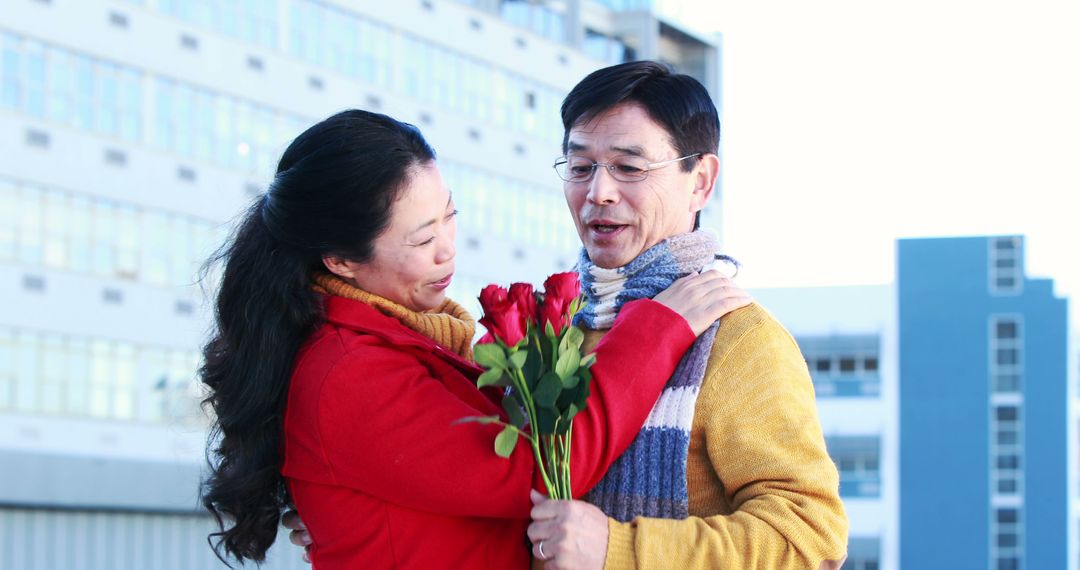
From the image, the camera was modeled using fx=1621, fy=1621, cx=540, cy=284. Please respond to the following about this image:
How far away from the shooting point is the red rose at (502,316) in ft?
10.8

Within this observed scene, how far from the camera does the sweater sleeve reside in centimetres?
323

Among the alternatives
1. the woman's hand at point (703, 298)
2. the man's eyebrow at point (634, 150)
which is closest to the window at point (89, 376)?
the man's eyebrow at point (634, 150)

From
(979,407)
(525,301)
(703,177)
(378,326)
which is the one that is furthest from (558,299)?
(979,407)

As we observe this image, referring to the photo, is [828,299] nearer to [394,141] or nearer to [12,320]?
[12,320]

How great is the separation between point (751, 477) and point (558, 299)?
544 mm

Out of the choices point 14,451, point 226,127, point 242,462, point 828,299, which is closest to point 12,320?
point 14,451

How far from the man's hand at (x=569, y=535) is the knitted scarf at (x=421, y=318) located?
0.67 m

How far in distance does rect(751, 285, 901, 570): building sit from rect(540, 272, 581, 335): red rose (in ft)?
191

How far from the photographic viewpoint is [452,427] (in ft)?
11.0

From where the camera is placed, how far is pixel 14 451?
101 ft

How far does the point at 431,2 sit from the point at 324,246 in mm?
40365

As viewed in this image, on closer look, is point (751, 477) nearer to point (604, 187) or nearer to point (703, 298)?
point (703, 298)

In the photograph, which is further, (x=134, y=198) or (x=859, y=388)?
(x=859, y=388)

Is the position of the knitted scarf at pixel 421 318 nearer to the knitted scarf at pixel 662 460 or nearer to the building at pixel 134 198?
the knitted scarf at pixel 662 460
